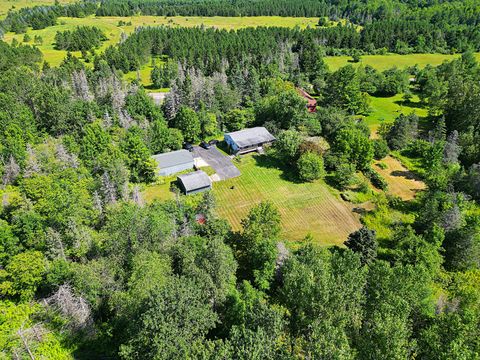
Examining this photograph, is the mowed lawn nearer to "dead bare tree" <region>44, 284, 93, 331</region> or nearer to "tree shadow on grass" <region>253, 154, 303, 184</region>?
"tree shadow on grass" <region>253, 154, 303, 184</region>

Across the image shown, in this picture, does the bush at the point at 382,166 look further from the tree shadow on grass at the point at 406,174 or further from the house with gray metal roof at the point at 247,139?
the house with gray metal roof at the point at 247,139

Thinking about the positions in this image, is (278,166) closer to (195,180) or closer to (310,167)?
(310,167)

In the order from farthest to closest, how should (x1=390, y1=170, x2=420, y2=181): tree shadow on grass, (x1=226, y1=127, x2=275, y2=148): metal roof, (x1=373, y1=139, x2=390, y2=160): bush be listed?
1. (x1=226, y1=127, x2=275, y2=148): metal roof
2. (x1=373, y1=139, x2=390, y2=160): bush
3. (x1=390, y1=170, x2=420, y2=181): tree shadow on grass

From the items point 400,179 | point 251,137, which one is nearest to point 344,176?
point 400,179

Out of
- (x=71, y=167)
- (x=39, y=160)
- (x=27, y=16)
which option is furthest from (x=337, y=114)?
(x=27, y=16)

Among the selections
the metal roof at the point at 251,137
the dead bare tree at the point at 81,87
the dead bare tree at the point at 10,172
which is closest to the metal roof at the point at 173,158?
the metal roof at the point at 251,137

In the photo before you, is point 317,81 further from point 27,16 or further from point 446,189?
point 27,16

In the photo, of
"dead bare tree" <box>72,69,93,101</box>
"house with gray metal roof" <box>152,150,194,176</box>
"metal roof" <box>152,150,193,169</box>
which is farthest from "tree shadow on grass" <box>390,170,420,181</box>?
"dead bare tree" <box>72,69,93,101</box>
